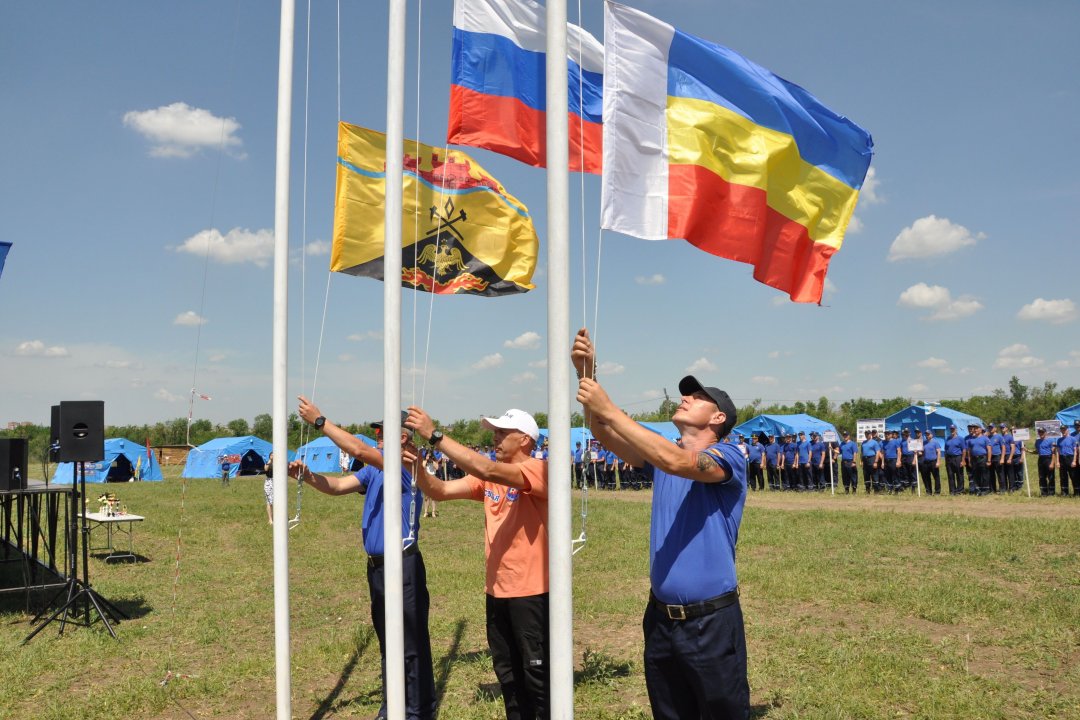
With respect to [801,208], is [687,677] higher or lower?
lower

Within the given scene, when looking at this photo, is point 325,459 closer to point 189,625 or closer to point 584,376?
point 189,625

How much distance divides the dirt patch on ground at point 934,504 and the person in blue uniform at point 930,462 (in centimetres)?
107

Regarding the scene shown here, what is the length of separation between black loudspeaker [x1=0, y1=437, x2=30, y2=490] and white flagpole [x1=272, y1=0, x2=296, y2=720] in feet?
22.3

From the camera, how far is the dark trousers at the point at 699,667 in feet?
11.5

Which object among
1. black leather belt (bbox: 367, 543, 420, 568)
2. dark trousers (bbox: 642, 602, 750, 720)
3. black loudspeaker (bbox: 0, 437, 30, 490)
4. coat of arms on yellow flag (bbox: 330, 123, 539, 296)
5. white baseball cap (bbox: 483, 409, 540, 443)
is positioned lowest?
dark trousers (bbox: 642, 602, 750, 720)

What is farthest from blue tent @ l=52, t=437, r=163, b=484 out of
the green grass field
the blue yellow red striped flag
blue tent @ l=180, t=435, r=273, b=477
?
the blue yellow red striped flag

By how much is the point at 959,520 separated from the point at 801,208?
12385mm

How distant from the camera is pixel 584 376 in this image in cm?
336

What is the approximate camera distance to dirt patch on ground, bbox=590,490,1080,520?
656 inches

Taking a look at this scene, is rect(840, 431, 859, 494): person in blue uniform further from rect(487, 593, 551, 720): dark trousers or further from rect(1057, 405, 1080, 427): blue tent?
rect(487, 593, 551, 720): dark trousers

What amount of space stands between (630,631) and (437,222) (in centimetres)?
510

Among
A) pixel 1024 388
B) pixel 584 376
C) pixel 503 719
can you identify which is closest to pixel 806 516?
pixel 503 719

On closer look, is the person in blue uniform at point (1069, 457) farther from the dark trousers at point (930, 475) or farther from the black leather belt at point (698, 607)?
the black leather belt at point (698, 607)

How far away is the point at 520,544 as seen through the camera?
15.5 feet
